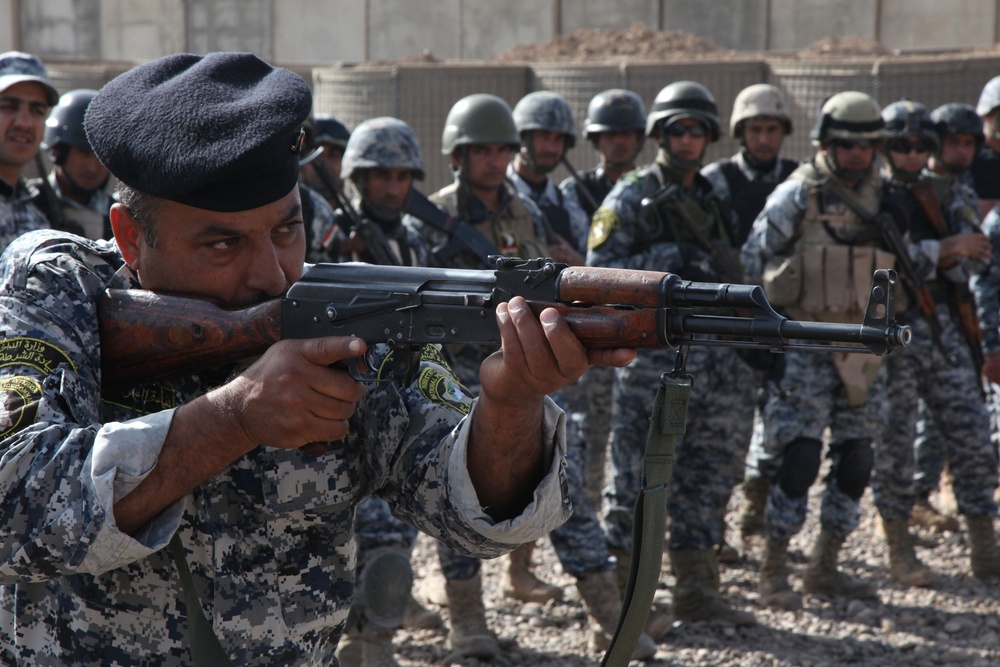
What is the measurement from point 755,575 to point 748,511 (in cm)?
56

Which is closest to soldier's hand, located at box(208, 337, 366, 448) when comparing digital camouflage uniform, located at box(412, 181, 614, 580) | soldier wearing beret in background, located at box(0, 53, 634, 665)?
soldier wearing beret in background, located at box(0, 53, 634, 665)

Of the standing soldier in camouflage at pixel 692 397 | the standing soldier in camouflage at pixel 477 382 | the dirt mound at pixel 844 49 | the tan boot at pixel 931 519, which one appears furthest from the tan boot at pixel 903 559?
the dirt mound at pixel 844 49

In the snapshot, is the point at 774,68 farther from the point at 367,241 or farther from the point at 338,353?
the point at 338,353

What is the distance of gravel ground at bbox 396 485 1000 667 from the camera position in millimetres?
5082

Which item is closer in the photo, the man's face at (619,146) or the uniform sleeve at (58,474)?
the uniform sleeve at (58,474)

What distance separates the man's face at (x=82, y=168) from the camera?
6090mm

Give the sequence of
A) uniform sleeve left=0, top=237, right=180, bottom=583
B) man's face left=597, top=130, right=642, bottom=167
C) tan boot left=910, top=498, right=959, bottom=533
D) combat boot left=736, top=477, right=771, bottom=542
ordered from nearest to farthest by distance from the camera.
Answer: uniform sleeve left=0, top=237, right=180, bottom=583 < combat boot left=736, top=477, right=771, bottom=542 < tan boot left=910, top=498, right=959, bottom=533 < man's face left=597, top=130, right=642, bottom=167

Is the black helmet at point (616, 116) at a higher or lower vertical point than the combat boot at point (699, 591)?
higher

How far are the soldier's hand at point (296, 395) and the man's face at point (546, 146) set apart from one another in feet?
19.0

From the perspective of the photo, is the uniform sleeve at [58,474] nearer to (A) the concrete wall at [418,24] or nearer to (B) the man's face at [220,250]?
(B) the man's face at [220,250]

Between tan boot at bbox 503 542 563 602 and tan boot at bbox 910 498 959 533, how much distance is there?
2.38m

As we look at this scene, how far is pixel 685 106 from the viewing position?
6242 millimetres

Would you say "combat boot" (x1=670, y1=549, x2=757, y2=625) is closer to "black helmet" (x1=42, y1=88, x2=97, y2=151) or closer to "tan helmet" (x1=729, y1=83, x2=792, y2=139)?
"tan helmet" (x1=729, y1=83, x2=792, y2=139)

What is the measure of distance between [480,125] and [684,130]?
1.06 m
